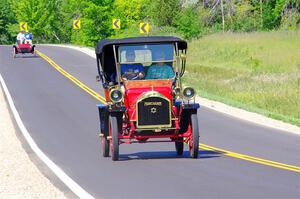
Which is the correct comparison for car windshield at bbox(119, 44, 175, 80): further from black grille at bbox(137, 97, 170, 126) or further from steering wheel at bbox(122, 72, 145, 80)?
black grille at bbox(137, 97, 170, 126)

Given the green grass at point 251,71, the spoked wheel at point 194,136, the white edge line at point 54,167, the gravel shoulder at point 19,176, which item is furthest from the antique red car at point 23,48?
the spoked wheel at point 194,136

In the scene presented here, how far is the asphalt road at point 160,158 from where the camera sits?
11.9 m

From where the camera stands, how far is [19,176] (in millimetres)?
13727

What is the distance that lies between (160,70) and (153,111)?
1.30 m

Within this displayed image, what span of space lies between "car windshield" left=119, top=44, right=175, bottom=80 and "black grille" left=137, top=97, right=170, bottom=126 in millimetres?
1004

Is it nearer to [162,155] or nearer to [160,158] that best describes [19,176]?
[160,158]

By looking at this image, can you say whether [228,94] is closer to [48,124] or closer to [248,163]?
[48,124]

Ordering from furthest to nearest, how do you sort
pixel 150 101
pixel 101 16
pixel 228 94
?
1. pixel 101 16
2. pixel 228 94
3. pixel 150 101

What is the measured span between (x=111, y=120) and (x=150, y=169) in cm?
158

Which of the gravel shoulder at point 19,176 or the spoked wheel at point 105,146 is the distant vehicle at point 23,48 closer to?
the gravel shoulder at point 19,176

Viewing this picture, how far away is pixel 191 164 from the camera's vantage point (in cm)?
1489

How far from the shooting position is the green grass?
1251 inches

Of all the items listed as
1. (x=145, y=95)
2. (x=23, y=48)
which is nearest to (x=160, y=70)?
(x=145, y=95)

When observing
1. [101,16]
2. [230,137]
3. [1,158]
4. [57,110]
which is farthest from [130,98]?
[101,16]
